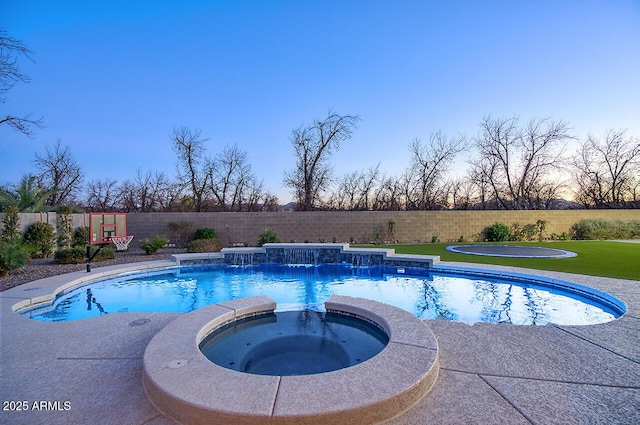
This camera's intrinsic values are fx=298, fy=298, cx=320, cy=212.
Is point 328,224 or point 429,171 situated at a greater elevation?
point 429,171

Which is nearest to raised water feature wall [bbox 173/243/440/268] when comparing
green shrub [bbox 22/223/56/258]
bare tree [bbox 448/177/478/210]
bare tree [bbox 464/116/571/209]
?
green shrub [bbox 22/223/56/258]

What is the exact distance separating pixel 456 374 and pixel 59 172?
20.9 metres

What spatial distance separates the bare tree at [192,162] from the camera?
16672 mm

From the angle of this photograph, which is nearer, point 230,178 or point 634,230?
point 634,230

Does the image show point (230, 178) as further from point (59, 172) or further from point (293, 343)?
point (293, 343)

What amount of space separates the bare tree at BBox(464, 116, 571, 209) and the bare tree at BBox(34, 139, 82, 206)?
2340 centimetres

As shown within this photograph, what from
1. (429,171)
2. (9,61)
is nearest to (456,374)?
(9,61)

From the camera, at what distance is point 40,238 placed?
930 centimetres

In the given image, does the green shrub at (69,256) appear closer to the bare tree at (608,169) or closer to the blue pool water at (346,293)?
the blue pool water at (346,293)

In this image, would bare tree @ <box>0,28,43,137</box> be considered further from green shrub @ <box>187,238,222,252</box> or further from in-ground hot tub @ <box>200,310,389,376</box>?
in-ground hot tub @ <box>200,310,389,376</box>

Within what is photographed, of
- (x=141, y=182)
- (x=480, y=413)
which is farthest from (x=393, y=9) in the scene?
(x=141, y=182)

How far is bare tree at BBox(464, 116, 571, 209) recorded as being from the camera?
59.7 ft

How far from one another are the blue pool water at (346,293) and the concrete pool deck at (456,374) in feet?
3.30

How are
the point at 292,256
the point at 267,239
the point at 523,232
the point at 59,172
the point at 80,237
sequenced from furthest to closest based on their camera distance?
the point at 59,172 → the point at 523,232 → the point at 267,239 → the point at 80,237 → the point at 292,256
